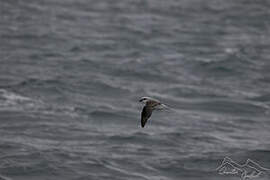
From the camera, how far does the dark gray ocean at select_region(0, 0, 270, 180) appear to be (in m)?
23.9

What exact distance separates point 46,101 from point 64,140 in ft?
15.7

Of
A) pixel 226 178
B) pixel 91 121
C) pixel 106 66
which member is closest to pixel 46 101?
pixel 91 121

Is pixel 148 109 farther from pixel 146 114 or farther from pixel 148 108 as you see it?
pixel 146 114

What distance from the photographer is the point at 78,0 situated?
5475 cm

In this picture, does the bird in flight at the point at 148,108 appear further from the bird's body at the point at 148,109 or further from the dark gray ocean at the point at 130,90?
the dark gray ocean at the point at 130,90

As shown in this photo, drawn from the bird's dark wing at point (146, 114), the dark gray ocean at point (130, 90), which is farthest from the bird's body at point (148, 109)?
the dark gray ocean at point (130, 90)

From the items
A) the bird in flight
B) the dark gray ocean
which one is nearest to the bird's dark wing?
the bird in flight

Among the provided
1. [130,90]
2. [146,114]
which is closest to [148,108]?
[146,114]

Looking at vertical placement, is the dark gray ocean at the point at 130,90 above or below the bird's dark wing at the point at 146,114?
above

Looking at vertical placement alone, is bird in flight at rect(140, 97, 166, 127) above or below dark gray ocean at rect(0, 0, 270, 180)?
below

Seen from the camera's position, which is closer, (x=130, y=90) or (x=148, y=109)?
(x=148, y=109)

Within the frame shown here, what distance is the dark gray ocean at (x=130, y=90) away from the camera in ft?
78.3

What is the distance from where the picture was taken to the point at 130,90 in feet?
108

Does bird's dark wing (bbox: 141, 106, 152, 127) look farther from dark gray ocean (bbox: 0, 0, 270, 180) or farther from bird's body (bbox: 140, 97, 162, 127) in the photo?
dark gray ocean (bbox: 0, 0, 270, 180)
